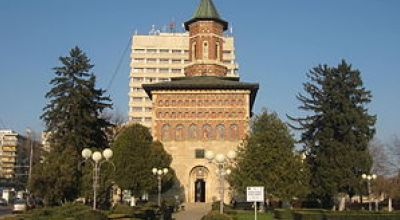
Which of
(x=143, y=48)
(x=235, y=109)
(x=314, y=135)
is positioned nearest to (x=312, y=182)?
(x=314, y=135)

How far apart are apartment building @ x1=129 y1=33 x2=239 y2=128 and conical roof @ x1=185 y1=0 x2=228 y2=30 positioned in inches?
2055

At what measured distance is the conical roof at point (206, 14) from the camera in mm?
54312

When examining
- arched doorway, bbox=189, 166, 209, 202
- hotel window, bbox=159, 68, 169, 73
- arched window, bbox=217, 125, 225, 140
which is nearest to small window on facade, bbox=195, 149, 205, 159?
arched doorway, bbox=189, 166, 209, 202

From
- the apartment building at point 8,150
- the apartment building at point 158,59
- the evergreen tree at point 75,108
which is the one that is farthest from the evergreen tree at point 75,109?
the apartment building at point 8,150

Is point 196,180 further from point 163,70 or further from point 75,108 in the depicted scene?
point 163,70

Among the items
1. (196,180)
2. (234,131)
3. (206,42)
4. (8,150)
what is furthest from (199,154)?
(8,150)

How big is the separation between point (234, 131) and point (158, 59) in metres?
63.3

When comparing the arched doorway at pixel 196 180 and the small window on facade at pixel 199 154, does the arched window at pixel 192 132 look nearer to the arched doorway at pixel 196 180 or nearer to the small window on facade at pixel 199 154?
the small window on facade at pixel 199 154

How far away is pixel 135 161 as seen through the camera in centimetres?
4181

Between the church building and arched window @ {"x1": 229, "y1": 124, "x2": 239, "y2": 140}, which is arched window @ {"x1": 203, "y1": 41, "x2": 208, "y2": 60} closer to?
the church building

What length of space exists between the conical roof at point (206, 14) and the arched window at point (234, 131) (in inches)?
478

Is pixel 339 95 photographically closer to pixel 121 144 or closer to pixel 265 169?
pixel 265 169

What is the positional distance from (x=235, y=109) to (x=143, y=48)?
64.3 m

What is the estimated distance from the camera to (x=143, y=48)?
11094 centimetres
